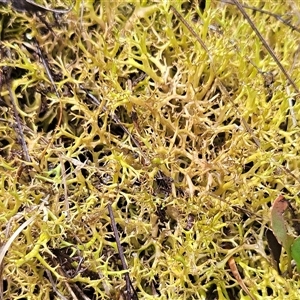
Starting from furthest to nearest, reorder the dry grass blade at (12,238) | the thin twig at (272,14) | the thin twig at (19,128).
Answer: the thin twig at (272,14) < the thin twig at (19,128) < the dry grass blade at (12,238)

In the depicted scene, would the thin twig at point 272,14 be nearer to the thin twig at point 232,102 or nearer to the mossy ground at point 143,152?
the mossy ground at point 143,152

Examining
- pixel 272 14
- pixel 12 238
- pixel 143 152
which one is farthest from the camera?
pixel 272 14

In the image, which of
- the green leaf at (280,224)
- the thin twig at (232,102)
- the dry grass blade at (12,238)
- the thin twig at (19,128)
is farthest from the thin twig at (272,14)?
the dry grass blade at (12,238)

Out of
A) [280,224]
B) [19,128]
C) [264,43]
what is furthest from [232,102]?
[19,128]

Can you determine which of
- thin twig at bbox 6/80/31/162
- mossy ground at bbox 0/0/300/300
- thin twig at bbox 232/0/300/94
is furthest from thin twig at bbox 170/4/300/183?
thin twig at bbox 6/80/31/162

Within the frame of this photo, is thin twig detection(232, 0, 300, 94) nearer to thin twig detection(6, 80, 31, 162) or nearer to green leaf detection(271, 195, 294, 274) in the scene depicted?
green leaf detection(271, 195, 294, 274)

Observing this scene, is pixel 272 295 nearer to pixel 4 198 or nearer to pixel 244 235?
pixel 244 235

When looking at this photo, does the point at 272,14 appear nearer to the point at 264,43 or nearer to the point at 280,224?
the point at 264,43

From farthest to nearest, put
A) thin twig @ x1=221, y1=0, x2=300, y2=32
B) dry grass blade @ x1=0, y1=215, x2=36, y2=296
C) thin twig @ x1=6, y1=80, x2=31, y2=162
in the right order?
1. thin twig @ x1=221, y1=0, x2=300, y2=32
2. thin twig @ x1=6, y1=80, x2=31, y2=162
3. dry grass blade @ x1=0, y1=215, x2=36, y2=296
